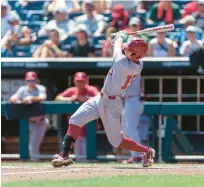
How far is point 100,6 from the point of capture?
50.4 ft

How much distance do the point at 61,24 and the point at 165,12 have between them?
6.52ft

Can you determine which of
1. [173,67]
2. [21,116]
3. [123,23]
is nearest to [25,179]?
[21,116]

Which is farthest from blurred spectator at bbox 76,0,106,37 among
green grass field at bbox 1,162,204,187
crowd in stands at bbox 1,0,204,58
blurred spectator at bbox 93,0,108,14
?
green grass field at bbox 1,162,204,187

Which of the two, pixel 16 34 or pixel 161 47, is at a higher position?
pixel 16 34

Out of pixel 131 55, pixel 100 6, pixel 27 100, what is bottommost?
pixel 27 100

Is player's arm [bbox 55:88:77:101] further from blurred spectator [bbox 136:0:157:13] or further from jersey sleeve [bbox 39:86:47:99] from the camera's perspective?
blurred spectator [bbox 136:0:157:13]

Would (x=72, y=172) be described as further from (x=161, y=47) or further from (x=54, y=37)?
(x=54, y=37)

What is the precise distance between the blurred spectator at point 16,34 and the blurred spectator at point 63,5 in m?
0.66

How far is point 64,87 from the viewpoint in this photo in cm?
1430

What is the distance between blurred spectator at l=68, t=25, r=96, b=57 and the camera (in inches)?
547

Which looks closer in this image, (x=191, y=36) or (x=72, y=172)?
(x=72, y=172)

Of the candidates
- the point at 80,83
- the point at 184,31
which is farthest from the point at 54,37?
the point at 184,31

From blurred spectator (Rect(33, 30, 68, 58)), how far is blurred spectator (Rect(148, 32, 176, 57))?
1532mm

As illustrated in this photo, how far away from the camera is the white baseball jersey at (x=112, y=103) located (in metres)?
8.91
